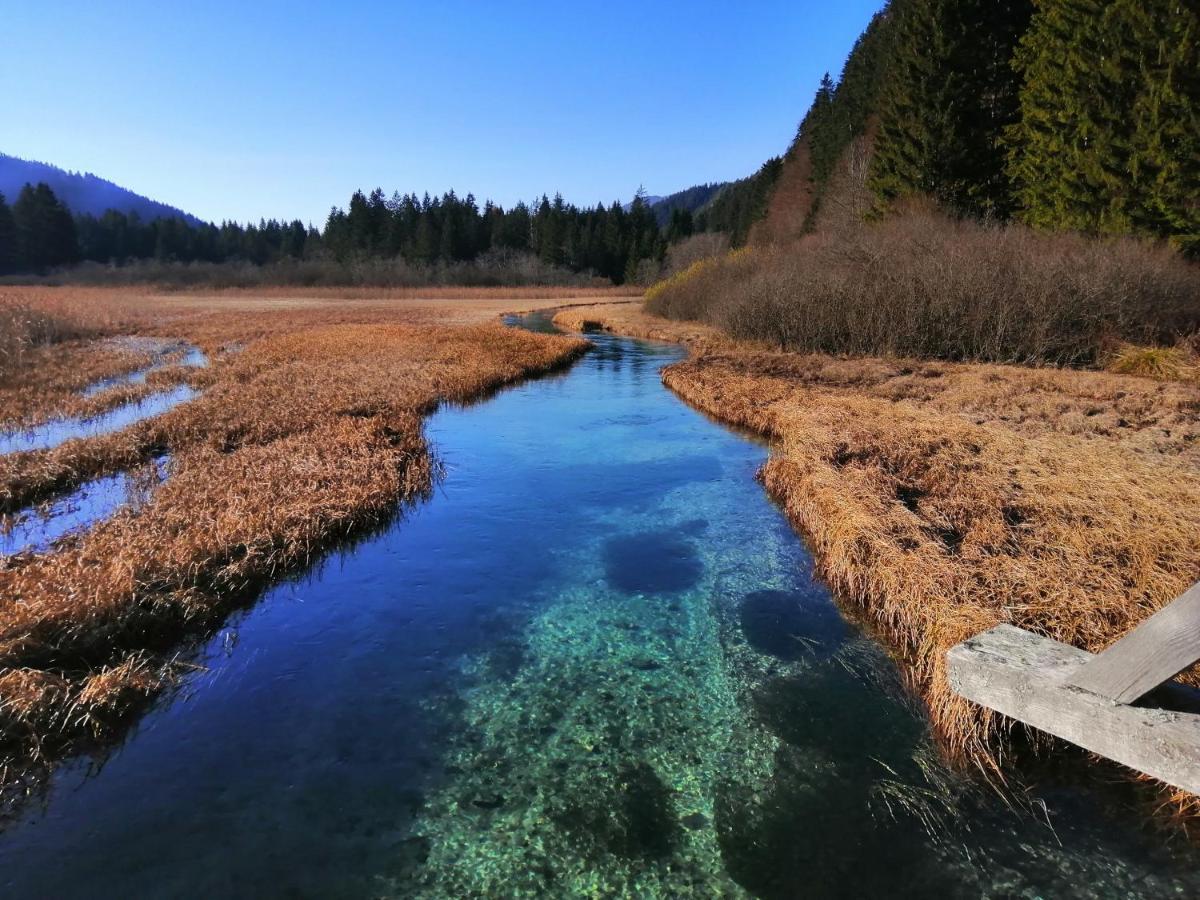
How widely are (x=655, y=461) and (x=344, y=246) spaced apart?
10085cm

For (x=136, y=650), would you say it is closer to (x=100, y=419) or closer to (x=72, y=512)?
(x=72, y=512)

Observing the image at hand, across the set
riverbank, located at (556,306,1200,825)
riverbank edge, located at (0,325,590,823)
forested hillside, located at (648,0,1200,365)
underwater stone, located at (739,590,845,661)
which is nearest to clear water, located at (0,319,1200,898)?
underwater stone, located at (739,590,845,661)

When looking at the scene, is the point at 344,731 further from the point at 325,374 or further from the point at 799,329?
the point at 799,329

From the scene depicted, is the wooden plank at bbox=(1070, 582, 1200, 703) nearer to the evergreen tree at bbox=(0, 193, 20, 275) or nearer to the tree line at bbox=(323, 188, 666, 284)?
the tree line at bbox=(323, 188, 666, 284)

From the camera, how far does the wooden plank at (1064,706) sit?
378 centimetres

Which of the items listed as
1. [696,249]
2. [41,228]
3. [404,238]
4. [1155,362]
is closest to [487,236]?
[404,238]

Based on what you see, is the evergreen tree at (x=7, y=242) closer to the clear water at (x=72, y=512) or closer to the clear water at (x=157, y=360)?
the clear water at (x=157, y=360)

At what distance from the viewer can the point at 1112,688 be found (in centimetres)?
411

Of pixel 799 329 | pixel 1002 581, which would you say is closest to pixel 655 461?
pixel 1002 581

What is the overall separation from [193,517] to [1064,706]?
9800mm

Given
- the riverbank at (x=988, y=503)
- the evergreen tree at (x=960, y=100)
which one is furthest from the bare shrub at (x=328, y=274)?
the riverbank at (x=988, y=503)

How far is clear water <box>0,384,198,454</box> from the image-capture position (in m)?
13.5

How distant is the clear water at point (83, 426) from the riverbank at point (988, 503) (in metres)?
14.6

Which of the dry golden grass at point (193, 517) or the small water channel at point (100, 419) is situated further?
the small water channel at point (100, 419)
